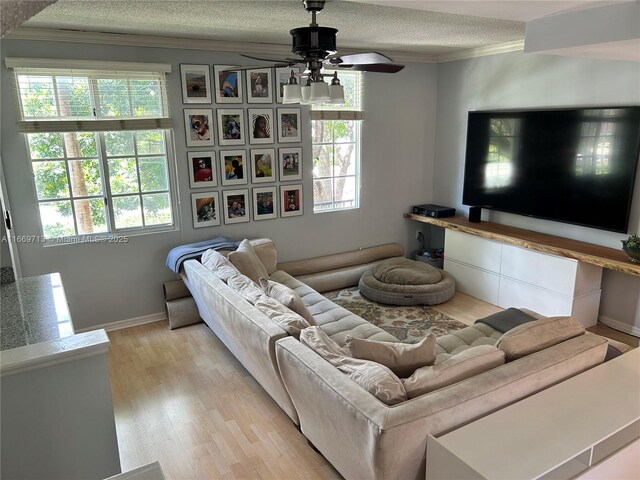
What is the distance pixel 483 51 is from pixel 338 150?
74.4 inches

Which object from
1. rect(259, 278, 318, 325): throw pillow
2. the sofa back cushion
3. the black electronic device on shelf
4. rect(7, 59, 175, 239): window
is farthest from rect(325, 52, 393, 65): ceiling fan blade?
the black electronic device on shelf

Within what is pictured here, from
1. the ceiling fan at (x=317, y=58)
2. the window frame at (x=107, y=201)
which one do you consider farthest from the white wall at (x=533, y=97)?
the window frame at (x=107, y=201)

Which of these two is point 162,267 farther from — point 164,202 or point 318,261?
point 318,261

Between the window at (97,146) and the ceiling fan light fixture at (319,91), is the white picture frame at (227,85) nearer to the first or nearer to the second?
the window at (97,146)

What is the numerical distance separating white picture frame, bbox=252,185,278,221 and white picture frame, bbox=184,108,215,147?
0.72 metres

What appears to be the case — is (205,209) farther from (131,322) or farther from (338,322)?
(338,322)

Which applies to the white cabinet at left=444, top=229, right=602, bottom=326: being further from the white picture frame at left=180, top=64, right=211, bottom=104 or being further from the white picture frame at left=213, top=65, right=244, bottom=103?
the white picture frame at left=180, top=64, right=211, bottom=104

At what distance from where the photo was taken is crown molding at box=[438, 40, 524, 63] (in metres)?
4.66

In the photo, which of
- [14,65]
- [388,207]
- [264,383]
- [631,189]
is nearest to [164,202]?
[14,65]

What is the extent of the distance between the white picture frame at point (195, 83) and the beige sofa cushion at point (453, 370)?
336cm

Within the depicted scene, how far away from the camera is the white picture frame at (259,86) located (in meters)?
4.60

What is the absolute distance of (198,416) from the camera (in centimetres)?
303

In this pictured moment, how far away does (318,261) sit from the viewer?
519 cm

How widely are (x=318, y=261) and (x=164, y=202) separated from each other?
1.77m
